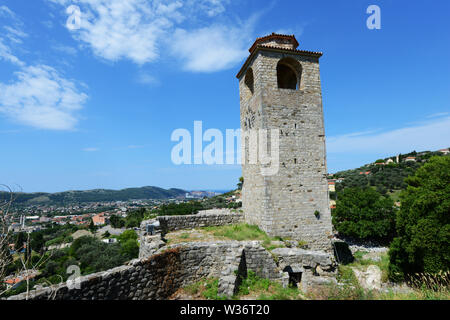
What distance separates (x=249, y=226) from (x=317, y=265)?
337 cm

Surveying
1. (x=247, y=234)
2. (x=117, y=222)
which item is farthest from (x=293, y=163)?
(x=117, y=222)

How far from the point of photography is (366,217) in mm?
24250

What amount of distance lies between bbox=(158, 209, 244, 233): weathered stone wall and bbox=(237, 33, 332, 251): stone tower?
48.7 inches

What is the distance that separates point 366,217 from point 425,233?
1439 centimetres

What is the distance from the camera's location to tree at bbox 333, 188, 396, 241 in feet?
76.6

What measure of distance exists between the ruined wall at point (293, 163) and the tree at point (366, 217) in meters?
17.8

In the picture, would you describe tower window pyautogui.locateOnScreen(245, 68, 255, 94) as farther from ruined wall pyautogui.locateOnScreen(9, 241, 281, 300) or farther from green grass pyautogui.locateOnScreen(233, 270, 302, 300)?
green grass pyautogui.locateOnScreen(233, 270, 302, 300)

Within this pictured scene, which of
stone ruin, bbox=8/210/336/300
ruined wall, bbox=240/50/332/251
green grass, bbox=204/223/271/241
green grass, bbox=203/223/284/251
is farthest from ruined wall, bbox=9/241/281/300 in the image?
ruined wall, bbox=240/50/332/251

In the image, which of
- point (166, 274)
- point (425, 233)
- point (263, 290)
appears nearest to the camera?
point (166, 274)

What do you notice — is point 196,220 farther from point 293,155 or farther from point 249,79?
point 249,79

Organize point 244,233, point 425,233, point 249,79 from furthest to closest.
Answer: point 249,79
point 425,233
point 244,233

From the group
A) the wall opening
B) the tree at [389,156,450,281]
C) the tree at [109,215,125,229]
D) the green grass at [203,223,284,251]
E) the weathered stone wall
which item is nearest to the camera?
the wall opening
